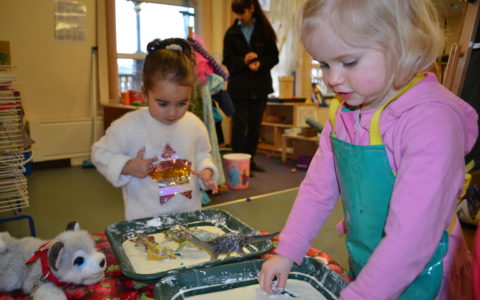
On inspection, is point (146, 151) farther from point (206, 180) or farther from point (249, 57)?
point (249, 57)

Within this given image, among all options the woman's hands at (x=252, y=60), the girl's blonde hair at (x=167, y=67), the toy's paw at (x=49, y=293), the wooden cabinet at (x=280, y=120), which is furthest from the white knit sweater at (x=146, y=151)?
the wooden cabinet at (x=280, y=120)

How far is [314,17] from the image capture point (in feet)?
1.83

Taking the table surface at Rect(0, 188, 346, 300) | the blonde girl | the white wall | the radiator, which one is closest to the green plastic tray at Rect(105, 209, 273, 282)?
the table surface at Rect(0, 188, 346, 300)

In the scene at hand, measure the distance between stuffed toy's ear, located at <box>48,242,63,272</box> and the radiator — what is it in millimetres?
3426

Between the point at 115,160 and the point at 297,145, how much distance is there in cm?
324

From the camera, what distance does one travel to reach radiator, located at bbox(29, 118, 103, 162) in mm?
3803

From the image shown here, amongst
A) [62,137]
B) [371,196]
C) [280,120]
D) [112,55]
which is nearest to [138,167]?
[371,196]

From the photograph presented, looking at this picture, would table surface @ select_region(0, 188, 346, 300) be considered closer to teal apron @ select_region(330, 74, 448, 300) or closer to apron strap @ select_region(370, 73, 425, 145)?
teal apron @ select_region(330, 74, 448, 300)

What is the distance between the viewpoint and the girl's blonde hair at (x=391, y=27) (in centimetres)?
52

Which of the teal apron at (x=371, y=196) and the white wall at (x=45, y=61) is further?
the white wall at (x=45, y=61)

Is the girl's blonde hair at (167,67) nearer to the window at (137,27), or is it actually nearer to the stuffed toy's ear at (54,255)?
the stuffed toy's ear at (54,255)

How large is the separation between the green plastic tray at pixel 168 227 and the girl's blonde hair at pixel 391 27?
46cm

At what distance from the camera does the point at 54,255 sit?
27.4 inches

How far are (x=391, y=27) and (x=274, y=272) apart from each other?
0.43 metres
